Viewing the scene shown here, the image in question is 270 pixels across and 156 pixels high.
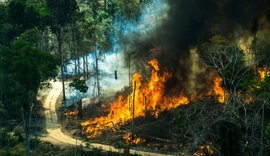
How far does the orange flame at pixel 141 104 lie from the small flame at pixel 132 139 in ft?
10.2

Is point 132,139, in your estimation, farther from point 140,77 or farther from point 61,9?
point 61,9

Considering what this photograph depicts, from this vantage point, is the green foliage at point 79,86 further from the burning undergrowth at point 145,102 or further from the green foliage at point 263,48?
the green foliage at point 263,48

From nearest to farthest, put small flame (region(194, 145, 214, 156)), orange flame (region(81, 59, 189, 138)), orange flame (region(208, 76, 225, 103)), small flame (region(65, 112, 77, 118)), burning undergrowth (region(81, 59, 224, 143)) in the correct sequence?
small flame (region(194, 145, 214, 156)) < burning undergrowth (region(81, 59, 224, 143)) < orange flame (region(81, 59, 189, 138)) < orange flame (region(208, 76, 225, 103)) < small flame (region(65, 112, 77, 118))

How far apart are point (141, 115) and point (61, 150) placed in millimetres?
12691

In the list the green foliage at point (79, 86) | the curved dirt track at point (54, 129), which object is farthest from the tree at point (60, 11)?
the green foliage at point (79, 86)

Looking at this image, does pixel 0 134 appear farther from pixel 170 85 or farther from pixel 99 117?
pixel 170 85

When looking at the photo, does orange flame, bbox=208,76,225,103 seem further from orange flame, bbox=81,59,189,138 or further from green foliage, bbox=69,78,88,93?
green foliage, bbox=69,78,88,93

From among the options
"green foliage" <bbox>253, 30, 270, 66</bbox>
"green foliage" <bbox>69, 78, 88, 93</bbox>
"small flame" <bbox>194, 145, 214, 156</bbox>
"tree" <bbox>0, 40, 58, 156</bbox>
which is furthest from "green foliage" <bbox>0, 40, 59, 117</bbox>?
"green foliage" <bbox>253, 30, 270, 66</bbox>

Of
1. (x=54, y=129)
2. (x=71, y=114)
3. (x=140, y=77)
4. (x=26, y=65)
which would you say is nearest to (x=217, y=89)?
(x=140, y=77)

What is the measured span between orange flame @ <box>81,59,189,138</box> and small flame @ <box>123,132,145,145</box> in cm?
311

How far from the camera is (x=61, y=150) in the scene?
163 ft

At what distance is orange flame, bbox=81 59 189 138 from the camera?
56475 millimetres

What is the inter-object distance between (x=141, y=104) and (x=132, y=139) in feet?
29.4

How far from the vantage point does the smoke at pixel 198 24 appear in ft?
207
